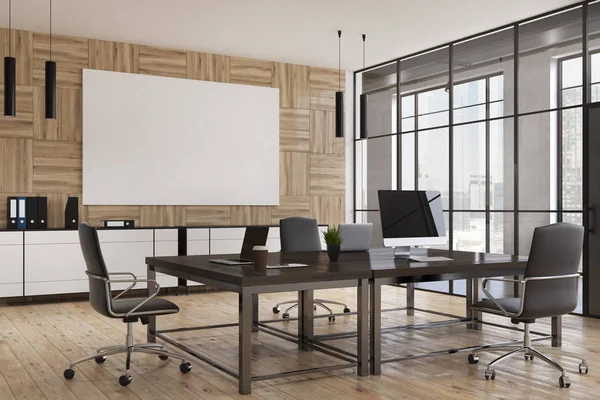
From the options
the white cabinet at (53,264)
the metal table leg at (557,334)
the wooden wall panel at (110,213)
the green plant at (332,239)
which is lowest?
the metal table leg at (557,334)

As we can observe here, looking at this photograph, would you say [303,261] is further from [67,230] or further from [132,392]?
[67,230]

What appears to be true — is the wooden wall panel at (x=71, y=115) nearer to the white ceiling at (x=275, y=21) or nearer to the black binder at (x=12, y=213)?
the white ceiling at (x=275, y=21)

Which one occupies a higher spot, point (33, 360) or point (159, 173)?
point (159, 173)

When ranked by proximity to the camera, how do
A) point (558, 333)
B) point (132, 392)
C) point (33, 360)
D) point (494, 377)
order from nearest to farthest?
point (132, 392), point (494, 377), point (33, 360), point (558, 333)

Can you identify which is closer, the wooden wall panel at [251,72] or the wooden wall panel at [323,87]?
the wooden wall panel at [251,72]

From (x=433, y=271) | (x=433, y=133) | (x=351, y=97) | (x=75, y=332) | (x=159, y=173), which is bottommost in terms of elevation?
(x=75, y=332)

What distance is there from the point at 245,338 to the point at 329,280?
68 centimetres

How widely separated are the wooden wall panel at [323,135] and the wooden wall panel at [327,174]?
9 centimetres

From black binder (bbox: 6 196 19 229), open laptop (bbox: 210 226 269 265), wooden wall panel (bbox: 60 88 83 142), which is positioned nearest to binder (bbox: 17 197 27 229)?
black binder (bbox: 6 196 19 229)

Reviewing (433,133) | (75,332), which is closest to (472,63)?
(433,133)

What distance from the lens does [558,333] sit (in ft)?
18.5

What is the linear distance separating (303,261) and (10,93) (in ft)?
10.1

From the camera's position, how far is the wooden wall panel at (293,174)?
1002 centimetres


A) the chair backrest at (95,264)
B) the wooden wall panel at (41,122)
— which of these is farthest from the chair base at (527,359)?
the wooden wall panel at (41,122)
